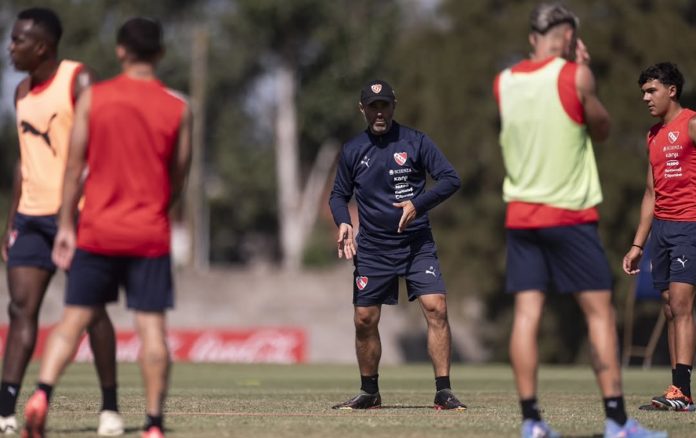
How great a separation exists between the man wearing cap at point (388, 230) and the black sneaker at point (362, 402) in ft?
0.04

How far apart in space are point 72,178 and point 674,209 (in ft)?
19.0

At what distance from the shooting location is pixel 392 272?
36.4 feet

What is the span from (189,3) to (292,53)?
Result: 25.7 feet

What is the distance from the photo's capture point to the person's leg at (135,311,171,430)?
7.50 metres

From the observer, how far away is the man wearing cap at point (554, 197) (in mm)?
7762

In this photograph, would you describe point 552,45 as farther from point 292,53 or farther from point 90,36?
point 90,36

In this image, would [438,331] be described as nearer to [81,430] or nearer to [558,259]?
[558,259]

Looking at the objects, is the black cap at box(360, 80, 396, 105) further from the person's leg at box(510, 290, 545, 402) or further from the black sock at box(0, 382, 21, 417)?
the black sock at box(0, 382, 21, 417)

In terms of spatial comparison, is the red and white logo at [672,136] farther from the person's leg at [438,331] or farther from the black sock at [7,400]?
the black sock at [7,400]

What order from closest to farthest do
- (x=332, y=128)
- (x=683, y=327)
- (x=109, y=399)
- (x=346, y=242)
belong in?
(x=109, y=399)
(x=346, y=242)
(x=683, y=327)
(x=332, y=128)

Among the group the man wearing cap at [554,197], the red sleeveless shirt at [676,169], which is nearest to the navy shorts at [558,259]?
the man wearing cap at [554,197]

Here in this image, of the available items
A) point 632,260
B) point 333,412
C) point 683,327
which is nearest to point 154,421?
point 333,412

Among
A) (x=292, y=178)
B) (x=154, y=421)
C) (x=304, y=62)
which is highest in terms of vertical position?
(x=304, y=62)

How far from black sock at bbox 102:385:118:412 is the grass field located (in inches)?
6.8
